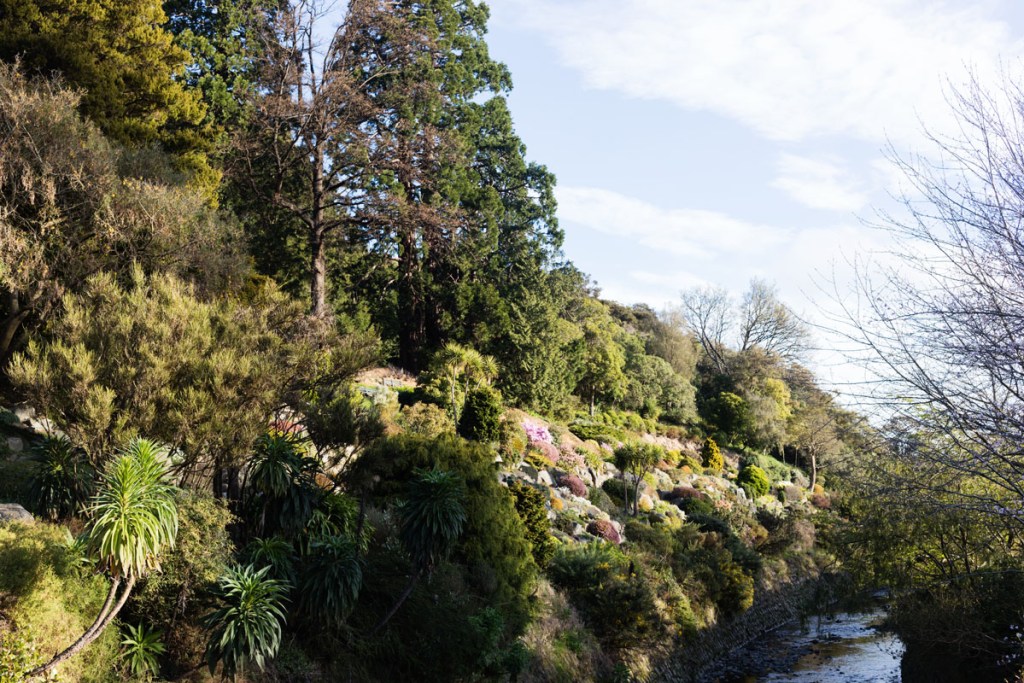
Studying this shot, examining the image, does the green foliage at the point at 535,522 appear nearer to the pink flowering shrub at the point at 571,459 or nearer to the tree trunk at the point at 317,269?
the pink flowering shrub at the point at 571,459

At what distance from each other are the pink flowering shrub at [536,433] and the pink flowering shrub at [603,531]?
695cm

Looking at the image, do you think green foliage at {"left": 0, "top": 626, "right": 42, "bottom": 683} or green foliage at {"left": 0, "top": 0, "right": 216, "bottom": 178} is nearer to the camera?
green foliage at {"left": 0, "top": 626, "right": 42, "bottom": 683}

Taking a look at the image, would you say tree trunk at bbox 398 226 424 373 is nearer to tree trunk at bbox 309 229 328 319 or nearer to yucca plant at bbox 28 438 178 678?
tree trunk at bbox 309 229 328 319

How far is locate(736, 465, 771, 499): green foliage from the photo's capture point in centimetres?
4000

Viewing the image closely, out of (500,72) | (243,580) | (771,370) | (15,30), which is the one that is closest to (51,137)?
(15,30)

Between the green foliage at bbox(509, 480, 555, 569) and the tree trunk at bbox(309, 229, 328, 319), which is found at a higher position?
the tree trunk at bbox(309, 229, 328, 319)

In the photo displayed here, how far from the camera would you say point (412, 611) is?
13.6m

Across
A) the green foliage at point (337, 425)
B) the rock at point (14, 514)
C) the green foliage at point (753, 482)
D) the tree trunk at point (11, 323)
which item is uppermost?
the tree trunk at point (11, 323)

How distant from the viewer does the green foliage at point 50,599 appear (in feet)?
30.4

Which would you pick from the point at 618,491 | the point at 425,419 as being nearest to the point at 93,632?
the point at 425,419

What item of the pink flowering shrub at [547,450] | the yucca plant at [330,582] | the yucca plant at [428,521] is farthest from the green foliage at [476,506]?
the pink flowering shrub at [547,450]

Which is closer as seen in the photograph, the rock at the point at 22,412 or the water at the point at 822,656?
the rock at the point at 22,412

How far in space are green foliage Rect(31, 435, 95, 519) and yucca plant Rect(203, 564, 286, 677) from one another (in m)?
2.89

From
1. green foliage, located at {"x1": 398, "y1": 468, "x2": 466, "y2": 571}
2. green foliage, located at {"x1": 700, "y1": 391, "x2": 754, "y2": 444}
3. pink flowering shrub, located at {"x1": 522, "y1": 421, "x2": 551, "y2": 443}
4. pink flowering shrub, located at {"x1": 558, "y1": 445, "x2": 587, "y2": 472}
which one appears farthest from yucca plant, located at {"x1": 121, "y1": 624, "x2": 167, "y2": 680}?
green foliage, located at {"x1": 700, "y1": 391, "x2": 754, "y2": 444}
